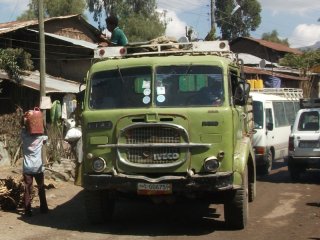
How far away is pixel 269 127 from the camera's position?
1557 cm

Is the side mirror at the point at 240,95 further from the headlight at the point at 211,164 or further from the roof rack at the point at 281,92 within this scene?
the roof rack at the point at 281,92

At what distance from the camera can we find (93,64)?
28.2 feet

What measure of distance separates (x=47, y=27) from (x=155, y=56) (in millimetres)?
21776

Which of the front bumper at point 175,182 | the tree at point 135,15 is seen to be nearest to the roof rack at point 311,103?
the front bumper at point 175,182

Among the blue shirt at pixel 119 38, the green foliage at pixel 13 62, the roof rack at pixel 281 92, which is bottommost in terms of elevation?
the roof rack at pixel 281 92

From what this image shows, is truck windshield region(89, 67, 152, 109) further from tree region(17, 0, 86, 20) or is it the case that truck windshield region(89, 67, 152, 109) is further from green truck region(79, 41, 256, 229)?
tree region(17, 0, 86, 20)

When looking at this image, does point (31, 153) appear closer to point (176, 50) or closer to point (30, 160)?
point (30, 160)

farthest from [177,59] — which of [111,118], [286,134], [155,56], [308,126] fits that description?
[286,134]

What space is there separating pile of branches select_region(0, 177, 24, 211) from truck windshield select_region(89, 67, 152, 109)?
264 centimetres

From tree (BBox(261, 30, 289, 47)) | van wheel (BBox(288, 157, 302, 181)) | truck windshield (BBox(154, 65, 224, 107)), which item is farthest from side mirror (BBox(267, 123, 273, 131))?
tree (BBox(261, 30, 289, 47))

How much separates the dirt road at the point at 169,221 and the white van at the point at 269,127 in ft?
10.9

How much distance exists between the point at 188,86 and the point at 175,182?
1.39 meters

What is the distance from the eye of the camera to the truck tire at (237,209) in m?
8.06

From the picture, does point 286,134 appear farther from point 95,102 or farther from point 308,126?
point 95,102
